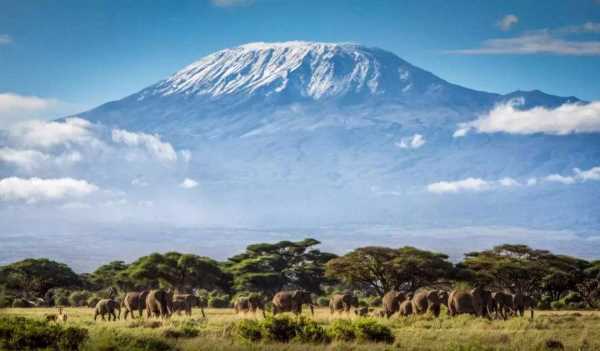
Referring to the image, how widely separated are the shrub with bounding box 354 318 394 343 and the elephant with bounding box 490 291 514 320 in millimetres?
9312

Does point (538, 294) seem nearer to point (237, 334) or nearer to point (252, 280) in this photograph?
point (252, 280)

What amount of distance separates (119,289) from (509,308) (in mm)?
35031

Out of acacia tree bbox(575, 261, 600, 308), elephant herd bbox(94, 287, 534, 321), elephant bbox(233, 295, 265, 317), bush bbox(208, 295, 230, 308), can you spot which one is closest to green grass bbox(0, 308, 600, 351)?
elephant herd bbox(94, 287, 534, 321)

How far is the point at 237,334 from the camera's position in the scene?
22.6 m

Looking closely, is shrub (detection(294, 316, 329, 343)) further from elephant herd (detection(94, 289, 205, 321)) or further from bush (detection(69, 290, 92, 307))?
bush (detection(69, 290, 92, 307))

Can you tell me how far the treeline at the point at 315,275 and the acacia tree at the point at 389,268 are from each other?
58 mm

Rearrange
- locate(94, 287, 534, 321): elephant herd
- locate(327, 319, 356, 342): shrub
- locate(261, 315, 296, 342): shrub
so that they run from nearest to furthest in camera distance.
Answer: locate(261, 315, 296, 342): shrub → locate(327, 319, 356, 342): shrub → locate(94, 287, 534, 321): elephant herd

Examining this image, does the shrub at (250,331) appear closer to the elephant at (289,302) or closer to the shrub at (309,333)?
the shrub at (309,333)

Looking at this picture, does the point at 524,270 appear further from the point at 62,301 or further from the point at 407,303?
the point at 62,301

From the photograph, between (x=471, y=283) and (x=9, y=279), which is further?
(x=9, y=279)

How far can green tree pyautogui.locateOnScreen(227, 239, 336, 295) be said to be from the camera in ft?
193

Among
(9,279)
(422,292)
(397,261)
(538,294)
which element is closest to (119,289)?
(9,279)

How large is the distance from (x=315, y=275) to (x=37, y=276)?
19963 millimetres

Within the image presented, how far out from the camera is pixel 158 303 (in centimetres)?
3089
